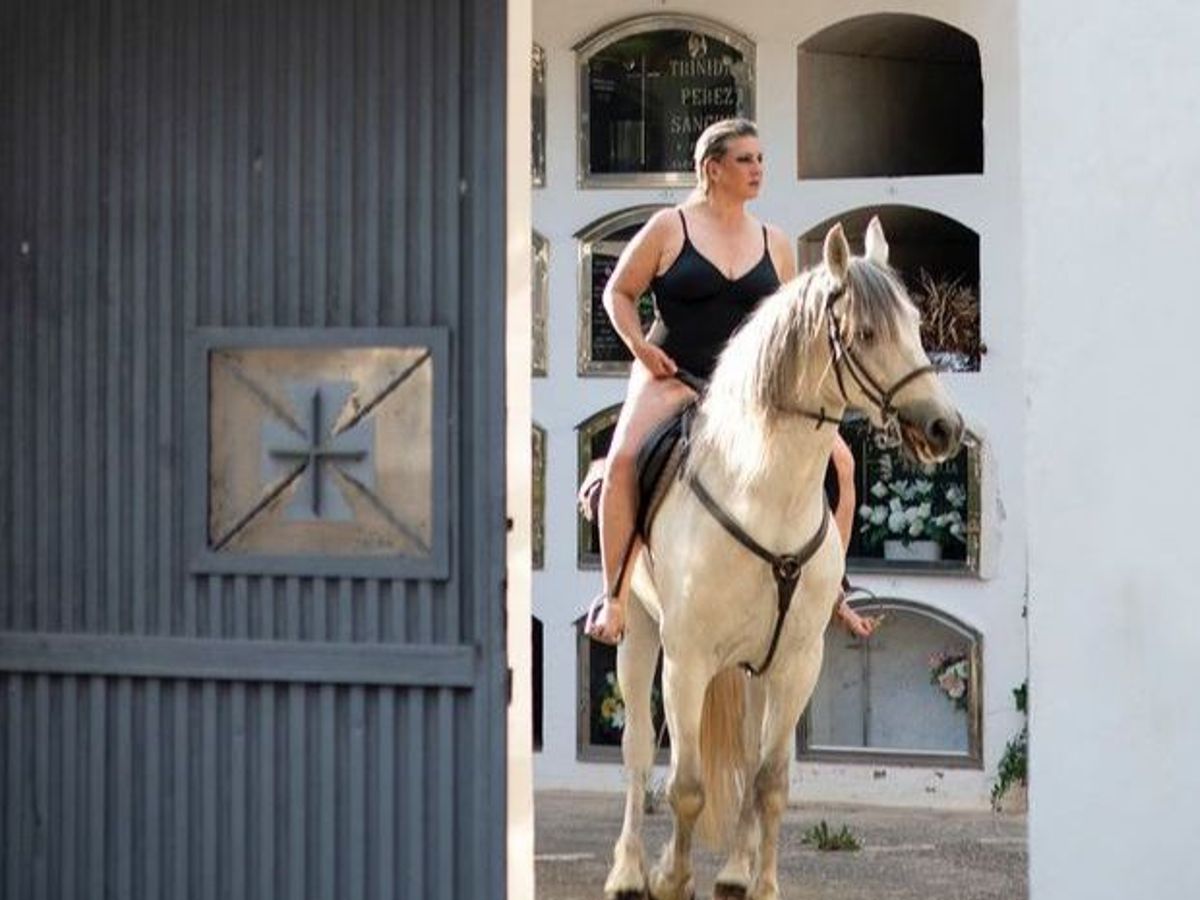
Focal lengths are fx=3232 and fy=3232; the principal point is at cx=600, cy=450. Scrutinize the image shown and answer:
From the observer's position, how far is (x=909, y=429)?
6086 millimetres

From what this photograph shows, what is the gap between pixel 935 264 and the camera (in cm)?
922

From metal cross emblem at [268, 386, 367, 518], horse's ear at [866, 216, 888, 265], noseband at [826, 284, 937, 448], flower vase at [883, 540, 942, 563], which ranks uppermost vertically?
horse's ear at [866, 216, 888, 265]

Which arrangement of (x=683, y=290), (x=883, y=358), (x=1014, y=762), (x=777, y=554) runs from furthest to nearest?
(x=1014, y=762) < (x=683, y=290) < (x=777, y=554) < (x=883, y=358)

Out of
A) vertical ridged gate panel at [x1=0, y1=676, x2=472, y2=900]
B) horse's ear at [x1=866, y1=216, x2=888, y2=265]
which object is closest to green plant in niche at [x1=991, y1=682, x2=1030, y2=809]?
horse's ear at [x1=866, y1=216, x2=888, y2=265]

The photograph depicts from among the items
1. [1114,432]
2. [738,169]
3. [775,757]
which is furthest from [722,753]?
[1114,432]

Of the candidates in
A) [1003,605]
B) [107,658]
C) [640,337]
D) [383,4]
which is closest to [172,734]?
[107,658]

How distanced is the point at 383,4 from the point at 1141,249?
4.45 ft

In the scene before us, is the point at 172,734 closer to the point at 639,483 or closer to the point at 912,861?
the point at 639,483

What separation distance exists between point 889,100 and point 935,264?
22.1 inches

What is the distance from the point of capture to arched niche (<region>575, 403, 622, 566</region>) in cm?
914

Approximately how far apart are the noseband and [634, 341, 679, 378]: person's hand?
0.65 meters

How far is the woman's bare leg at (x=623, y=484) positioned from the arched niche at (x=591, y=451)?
2.17m

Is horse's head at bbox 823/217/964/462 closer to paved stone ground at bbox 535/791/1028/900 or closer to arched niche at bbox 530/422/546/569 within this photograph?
paved stone ground at bbox 535/791/1028/900

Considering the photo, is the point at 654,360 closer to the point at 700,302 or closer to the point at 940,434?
the point at 700,302
